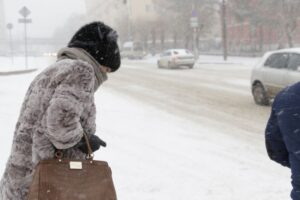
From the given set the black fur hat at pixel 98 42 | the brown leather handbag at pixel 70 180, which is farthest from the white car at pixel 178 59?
the brown leather handbag at pixel 70 180

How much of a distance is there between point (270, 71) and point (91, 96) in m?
11.7

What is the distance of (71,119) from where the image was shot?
9.13 ft

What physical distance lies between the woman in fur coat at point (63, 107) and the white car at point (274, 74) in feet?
34.2

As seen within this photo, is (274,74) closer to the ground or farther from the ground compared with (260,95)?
farther from the ground

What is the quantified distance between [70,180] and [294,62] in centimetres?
1132

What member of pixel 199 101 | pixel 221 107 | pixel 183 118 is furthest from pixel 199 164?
pixel 199 101

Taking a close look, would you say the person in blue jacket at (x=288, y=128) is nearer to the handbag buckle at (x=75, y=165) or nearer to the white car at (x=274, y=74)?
the handbag buckle at (x=75, y=165)

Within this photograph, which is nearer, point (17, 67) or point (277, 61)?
point (277, 61)

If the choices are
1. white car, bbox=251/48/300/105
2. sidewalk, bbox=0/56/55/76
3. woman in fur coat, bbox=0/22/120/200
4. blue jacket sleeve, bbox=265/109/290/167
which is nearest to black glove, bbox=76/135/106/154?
woman in fur coat, bbox=0/22/120/200

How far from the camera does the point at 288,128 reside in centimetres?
248

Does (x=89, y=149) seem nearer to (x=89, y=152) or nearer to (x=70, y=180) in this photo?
(x=89, y=152)

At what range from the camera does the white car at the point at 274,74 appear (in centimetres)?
1319

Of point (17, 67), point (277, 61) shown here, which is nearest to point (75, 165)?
point (277, 61)

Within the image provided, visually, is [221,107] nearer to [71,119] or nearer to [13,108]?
[13,108]
